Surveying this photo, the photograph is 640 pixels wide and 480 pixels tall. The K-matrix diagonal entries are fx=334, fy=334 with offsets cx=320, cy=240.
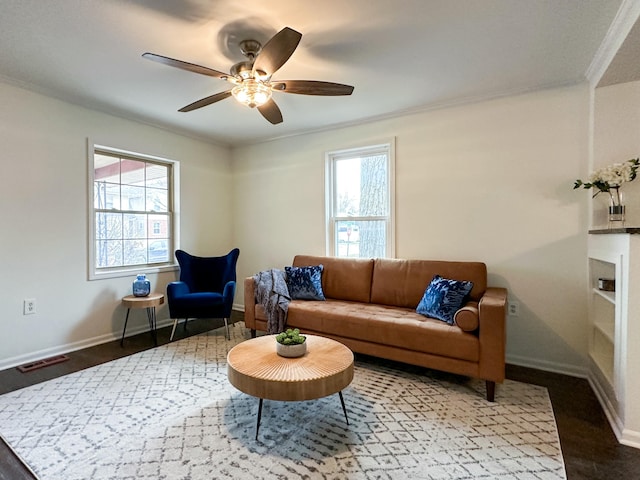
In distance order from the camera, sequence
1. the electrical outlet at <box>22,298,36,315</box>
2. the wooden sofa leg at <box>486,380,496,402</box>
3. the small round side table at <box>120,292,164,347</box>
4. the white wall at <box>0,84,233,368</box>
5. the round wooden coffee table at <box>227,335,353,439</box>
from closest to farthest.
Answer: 1. the round wooden coffee table at <box>227,335,353,439</box>
2. the wooden sofa leg at <box>486,380,496,402</box>
3. the white wall at <box>0,84,233,368</box>
4. the electrical outlet at <box>22,298,36,315</box>
5. the small round side table at <box>120,292,164,347</box>

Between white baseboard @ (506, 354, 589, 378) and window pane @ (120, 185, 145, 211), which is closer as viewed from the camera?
white baseboard @ (506, 354, 589, 378)

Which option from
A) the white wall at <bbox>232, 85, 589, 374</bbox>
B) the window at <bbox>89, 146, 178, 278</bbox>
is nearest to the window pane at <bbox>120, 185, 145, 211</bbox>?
the window at <bbox>89, 146, 178, 278</bbox>

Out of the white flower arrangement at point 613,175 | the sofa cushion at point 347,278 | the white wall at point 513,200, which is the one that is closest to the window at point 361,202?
the white wall at point 513,200

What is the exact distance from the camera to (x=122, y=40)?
90.8 inches

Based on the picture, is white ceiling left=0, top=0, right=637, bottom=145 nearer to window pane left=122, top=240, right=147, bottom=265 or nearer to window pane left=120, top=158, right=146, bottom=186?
window pane left=120, top=158, right=146, bottom=186

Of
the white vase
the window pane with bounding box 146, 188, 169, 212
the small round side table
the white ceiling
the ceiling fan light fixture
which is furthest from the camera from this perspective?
the window pane with bounding box 146, 188, 169, 212

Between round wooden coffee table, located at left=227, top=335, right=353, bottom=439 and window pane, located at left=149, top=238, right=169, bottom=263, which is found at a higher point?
window pane, located at left=149, top=238, right=169, bottom=263

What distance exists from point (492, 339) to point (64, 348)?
3.93m

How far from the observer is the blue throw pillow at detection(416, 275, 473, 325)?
274 cm

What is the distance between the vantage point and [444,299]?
9.18 ft

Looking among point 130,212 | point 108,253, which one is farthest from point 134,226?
point 108,253

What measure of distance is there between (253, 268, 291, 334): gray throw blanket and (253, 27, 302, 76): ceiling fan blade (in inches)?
81.2

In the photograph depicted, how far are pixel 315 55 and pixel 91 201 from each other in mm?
2802

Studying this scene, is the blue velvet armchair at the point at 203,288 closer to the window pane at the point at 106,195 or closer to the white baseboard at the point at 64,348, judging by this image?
the white baseboard at the point at 64,348
